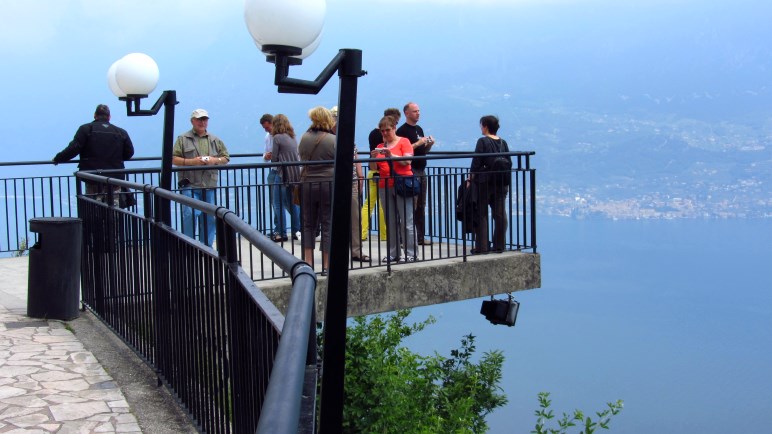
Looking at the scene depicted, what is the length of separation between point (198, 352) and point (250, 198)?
16.4 feet

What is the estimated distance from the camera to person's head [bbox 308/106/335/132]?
9273 mm

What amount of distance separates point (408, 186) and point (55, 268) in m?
3.98

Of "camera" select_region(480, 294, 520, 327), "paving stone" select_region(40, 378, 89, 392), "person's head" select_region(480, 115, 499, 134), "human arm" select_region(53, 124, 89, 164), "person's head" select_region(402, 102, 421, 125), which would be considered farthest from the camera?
"human arm" select_region(53, 124, 89, 164)

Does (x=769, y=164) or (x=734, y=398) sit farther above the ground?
(x=769, y=164)

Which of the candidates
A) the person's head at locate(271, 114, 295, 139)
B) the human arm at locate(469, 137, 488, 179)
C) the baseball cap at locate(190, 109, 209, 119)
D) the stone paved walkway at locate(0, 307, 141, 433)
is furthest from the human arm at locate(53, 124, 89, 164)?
the human arm at locate(469, 137, 488, 179)

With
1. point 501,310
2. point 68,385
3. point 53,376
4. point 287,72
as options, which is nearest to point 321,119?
point 501,310

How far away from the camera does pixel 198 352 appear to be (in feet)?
15.6

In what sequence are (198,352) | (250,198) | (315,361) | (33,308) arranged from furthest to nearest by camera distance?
(250,198), (33,308), (198,352), (315,361)

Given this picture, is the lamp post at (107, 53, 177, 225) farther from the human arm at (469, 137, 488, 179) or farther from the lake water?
the lake water

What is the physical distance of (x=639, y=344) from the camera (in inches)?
5906

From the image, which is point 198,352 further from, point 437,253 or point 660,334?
point 660,334

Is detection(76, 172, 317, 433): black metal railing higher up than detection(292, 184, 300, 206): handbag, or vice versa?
detection(292, 184, 300, 206): handbag

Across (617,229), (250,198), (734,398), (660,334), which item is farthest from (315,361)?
(617,229)

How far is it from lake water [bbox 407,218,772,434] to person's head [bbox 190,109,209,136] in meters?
98.6
